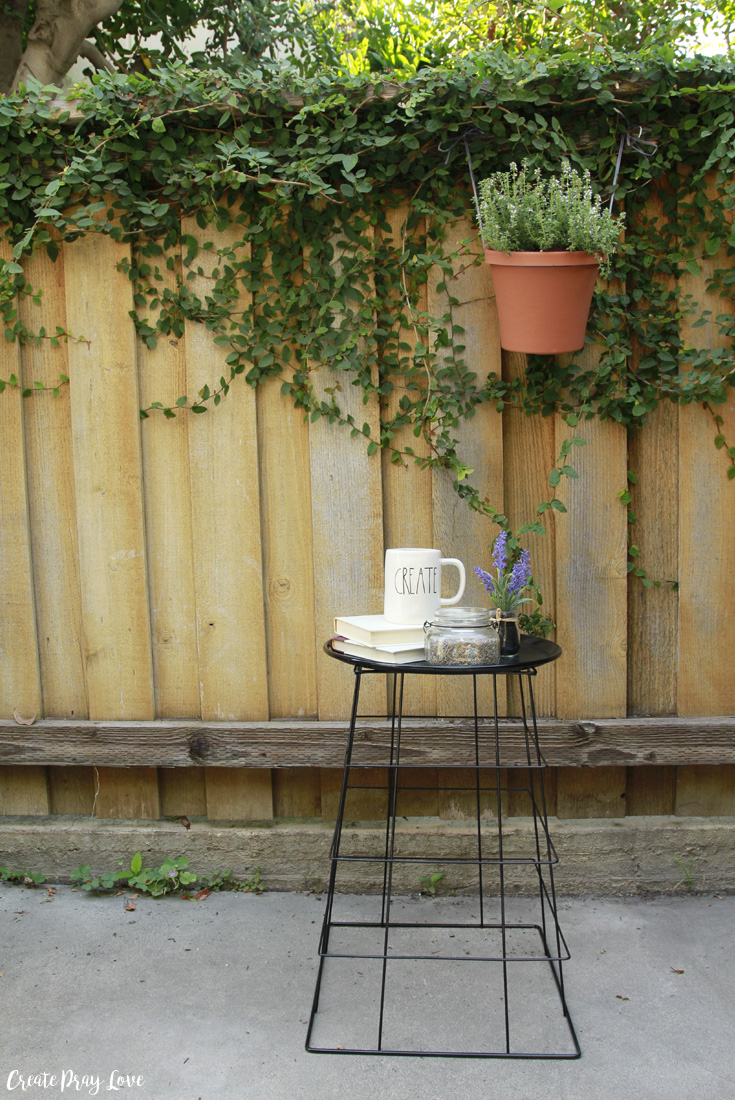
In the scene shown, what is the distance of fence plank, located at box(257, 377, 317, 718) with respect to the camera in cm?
243

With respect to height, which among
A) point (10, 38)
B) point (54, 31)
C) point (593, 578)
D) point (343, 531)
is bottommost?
point (593, 578)

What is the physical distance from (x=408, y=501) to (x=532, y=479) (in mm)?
359

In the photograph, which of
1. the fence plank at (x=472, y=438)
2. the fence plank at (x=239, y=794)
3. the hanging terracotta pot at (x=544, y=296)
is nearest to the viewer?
the hanging terracotta pot at (x=544, y=296)

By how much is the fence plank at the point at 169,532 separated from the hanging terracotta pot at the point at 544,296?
93 centimetres

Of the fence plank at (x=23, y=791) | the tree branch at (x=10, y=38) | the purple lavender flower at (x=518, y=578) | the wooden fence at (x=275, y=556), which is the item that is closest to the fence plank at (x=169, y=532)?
the wooden fence at (x=275, y=556)

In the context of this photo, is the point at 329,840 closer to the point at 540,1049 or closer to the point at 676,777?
the point at 540,1049

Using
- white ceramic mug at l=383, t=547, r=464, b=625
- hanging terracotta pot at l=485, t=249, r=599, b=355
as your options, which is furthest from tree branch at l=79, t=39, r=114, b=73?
white ceramic mug at l=383, t=547, r=464, b=625

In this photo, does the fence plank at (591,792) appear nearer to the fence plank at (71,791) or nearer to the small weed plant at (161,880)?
the small weed plant at (161,880)

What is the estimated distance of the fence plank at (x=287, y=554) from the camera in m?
2.43

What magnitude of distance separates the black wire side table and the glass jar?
25mm

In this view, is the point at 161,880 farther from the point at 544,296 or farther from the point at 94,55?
the point at 94,55

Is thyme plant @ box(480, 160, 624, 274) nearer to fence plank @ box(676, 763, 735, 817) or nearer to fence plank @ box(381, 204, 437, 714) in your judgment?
fence plank @ box(381, 204, 437, 714)

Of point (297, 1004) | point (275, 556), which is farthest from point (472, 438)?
point (297, 1004)

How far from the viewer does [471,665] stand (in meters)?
1.75
